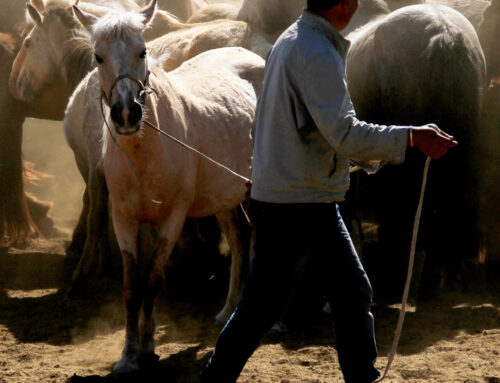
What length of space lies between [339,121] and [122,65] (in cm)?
176

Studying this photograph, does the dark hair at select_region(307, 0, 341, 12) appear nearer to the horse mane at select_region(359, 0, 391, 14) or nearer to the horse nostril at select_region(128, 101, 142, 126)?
the horse nostril at select_region(128, 101, 142, 126)

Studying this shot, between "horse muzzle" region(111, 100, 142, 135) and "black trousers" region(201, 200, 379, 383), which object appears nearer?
"black trousers" region(201, 200, 379, 383)

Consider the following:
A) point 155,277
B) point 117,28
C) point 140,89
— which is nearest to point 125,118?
point 140,89

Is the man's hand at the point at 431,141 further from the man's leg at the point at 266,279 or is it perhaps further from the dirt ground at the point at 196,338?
the dirt ground at the point at 196,338

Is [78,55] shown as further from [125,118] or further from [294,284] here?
[294,284]

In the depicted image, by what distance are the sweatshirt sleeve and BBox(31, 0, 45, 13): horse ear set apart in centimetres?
499

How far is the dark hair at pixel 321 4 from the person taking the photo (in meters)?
3.36

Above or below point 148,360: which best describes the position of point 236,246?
above

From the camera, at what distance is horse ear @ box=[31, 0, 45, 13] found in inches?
293

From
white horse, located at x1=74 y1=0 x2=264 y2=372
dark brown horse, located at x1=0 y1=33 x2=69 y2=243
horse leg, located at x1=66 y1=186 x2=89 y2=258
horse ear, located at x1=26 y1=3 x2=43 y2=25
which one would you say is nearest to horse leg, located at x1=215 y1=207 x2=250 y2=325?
white horse, located at x1=74 y1=0 x2=264 y2=372

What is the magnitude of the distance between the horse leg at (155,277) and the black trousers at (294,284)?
1308 millimetres

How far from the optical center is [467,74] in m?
5.81

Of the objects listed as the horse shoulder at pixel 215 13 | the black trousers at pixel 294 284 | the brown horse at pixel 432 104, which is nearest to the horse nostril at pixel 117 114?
the black trousers at pixel 294 284

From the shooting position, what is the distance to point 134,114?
4.36 m
